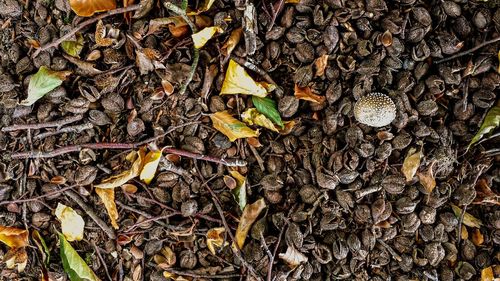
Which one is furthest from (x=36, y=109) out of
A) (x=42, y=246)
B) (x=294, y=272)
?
(x=294, y=272)

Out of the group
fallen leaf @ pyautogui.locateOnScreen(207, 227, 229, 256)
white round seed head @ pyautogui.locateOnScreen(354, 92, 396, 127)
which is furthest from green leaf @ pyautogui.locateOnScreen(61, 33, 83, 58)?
white round seed head @ pyautogui.locateOnScreen(354, 92, 396, 127)

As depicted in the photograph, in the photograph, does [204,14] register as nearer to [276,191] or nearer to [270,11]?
[270,11]

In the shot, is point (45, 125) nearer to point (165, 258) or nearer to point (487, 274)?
point (165, 258)

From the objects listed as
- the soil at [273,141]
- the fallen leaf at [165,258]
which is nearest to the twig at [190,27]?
the soil at [273,141]

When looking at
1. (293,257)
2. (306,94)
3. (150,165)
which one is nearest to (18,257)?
(150,165)

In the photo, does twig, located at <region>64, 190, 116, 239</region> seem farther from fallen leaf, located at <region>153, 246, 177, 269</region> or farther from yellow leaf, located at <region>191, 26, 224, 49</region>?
yellow leaf, located at <region>191, 26, 224, 49</region>

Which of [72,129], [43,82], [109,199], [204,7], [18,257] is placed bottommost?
[18,257]

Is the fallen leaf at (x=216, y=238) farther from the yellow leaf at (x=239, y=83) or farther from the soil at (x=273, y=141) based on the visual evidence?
the yellow leaf at (x=239, y=83)
